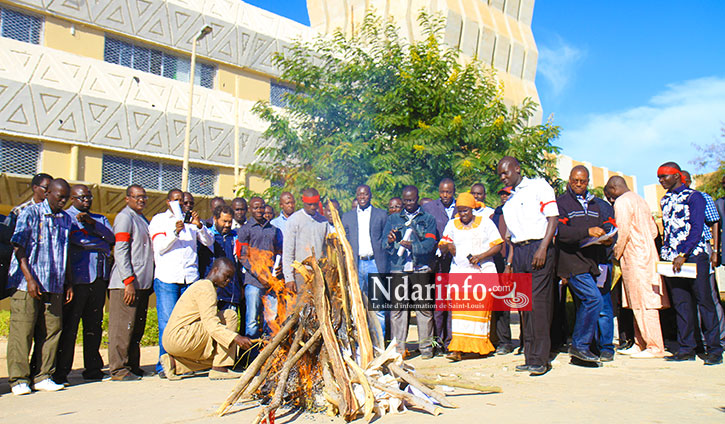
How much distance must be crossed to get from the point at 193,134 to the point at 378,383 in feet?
46.5

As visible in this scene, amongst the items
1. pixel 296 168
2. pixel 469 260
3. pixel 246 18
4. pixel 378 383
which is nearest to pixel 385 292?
pixel 469 260

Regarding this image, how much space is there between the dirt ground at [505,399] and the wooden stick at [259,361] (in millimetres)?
98

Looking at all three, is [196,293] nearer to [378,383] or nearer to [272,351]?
[272,351]

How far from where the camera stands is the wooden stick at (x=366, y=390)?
3625 millimetres

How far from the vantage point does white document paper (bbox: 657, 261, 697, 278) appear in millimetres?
5699

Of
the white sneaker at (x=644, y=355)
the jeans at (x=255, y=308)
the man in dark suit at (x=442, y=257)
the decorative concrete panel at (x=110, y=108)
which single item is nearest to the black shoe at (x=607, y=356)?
the white sneaker at (x=644, y=355)

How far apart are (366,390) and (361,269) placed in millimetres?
3321

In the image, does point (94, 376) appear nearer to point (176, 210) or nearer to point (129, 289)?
point (129, 289)

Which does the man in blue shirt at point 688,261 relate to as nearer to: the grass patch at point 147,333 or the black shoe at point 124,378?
the black shoe at point 124,378

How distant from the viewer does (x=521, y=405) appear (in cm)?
395

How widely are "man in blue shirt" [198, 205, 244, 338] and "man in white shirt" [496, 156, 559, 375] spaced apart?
3.01 meters

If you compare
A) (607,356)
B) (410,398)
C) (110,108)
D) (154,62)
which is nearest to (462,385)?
(410,398)

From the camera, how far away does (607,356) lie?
19.4ft

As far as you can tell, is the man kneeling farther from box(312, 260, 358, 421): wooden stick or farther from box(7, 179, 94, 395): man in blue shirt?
box(312, 260, 358, 421): wooden stick
